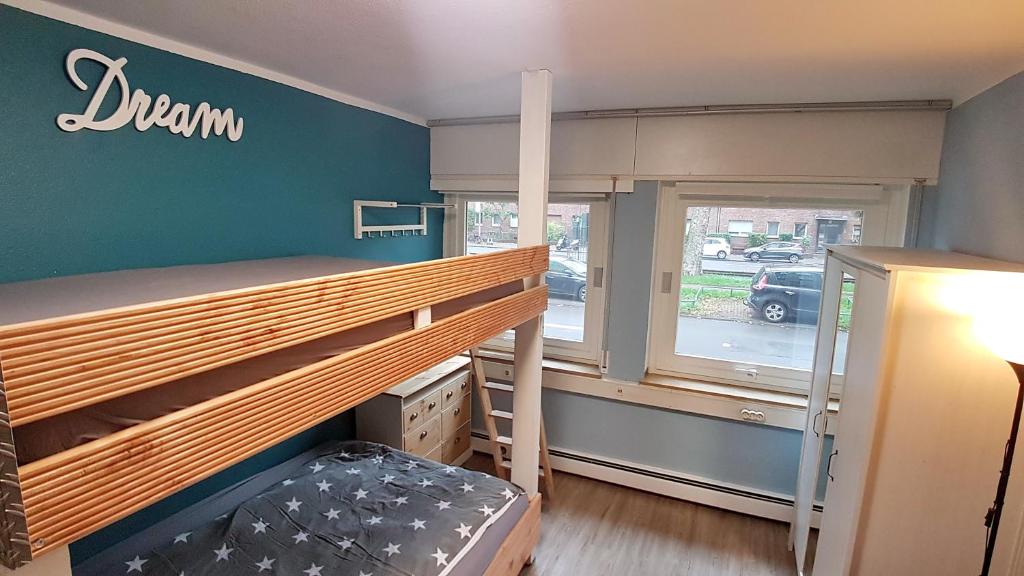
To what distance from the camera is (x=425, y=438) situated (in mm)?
3150

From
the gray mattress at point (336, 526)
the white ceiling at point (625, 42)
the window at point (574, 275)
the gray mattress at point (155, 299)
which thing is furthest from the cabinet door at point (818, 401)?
the gray mattress at point (155, 299)

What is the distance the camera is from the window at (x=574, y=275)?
3.44 meters

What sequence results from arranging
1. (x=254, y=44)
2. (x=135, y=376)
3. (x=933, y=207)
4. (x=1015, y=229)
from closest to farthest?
(x=135, y=376)
(x=1015, y=229)
(x=254, y=44)
(x=933, y=207)

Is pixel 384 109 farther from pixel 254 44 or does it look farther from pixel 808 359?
pixel 808 359

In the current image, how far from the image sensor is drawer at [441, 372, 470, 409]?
333cm

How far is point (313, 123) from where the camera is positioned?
262 centimetres

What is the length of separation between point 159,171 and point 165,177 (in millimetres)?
29

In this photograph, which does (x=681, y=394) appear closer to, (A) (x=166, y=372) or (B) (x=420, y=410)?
(B) (x=420, y=410)

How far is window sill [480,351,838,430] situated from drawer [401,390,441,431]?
0.60m

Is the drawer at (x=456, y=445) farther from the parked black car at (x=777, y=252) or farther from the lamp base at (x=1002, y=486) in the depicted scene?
the lamp base at (x=1002, y=486)

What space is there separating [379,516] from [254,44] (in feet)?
6.52

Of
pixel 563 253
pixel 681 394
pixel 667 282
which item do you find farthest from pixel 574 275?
pixel 681 394

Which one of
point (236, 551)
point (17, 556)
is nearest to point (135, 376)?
point (17, 556)

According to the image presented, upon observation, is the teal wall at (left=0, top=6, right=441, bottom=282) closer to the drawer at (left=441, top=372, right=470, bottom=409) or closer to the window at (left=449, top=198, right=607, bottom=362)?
the drawer at (left=441, top=372, right=470, bottom=409)
